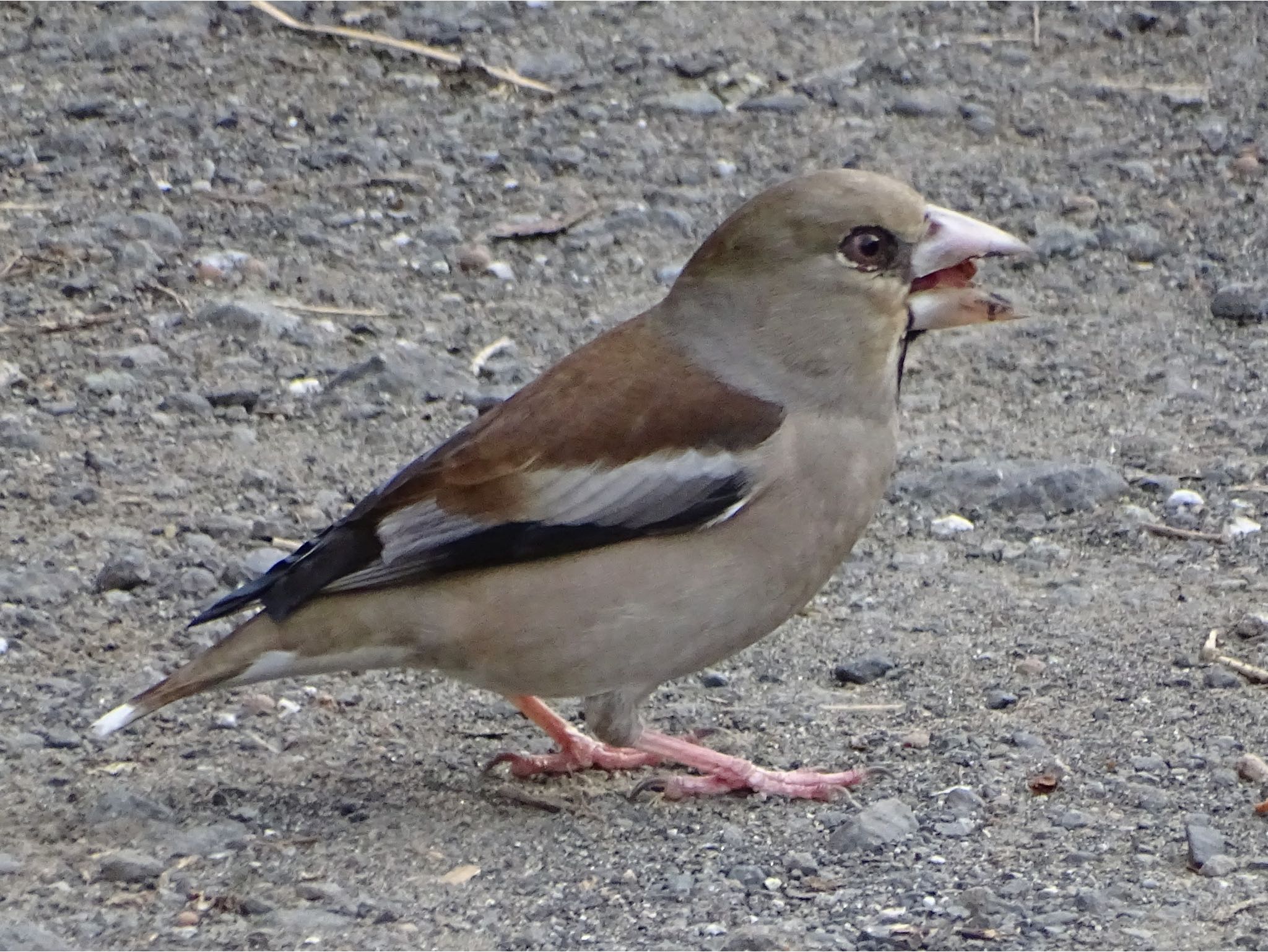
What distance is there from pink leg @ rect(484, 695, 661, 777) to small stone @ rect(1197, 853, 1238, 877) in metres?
1.38

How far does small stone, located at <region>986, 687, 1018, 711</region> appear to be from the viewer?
4.92 meters

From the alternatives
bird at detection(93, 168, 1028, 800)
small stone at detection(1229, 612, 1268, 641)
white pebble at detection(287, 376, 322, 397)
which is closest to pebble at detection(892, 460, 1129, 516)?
small stone at detection(1229, 612, 1268, 641)

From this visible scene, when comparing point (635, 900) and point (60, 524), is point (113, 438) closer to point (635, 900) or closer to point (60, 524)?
point (60, 524)

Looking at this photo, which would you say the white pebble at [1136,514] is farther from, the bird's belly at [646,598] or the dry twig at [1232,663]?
the bird's belly at [646,598]

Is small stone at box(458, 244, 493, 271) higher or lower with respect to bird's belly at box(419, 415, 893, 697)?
lower

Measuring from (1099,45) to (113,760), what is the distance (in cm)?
643

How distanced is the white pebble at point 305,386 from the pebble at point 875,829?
294 centimetres

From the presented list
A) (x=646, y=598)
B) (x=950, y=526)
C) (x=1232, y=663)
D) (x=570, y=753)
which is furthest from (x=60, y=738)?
(x=1232, y=663)

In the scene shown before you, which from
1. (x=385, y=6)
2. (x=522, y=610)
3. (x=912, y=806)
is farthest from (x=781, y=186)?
(x=385, y=6)

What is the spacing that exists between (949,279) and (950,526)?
1.34 metres

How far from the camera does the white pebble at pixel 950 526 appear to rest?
5918mm

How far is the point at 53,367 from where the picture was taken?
6.69m

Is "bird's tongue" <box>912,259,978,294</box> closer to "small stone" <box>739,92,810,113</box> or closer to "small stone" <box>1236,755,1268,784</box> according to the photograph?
"small stone" <box>1236,755,1268,784</box>

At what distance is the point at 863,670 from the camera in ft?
16.8
